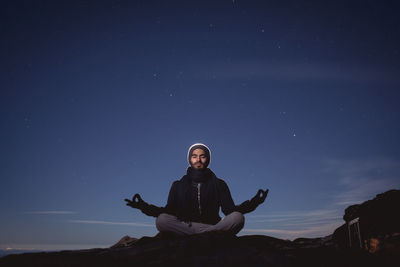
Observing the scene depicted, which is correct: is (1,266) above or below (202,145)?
below

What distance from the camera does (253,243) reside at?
6301 mm

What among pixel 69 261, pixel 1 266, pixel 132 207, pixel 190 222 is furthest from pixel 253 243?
pixel 1 266

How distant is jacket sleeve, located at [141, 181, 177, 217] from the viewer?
718cm

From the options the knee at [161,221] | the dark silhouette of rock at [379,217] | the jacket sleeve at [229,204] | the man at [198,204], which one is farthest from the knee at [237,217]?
the dark silhouette of rock at [379,217]

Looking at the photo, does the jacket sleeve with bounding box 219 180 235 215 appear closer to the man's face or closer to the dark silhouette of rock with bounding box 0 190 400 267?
the man's face

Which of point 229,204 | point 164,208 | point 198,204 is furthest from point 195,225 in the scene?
point 229,204

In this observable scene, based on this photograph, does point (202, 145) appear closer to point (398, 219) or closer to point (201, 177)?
point (201, 177)

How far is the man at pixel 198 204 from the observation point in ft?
23.1

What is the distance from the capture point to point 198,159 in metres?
8.03

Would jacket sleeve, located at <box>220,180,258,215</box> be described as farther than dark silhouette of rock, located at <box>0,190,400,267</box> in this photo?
Yes

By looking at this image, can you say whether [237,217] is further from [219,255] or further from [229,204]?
[219,255]

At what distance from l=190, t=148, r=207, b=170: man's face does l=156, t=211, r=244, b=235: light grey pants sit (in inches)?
59.0

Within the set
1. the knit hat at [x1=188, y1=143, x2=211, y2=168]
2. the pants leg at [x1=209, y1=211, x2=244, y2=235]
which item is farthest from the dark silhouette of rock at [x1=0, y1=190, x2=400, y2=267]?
the knit hat at [x1=188, y1=143, x2=211, y2=168]

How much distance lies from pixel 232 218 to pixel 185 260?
6.22ft
